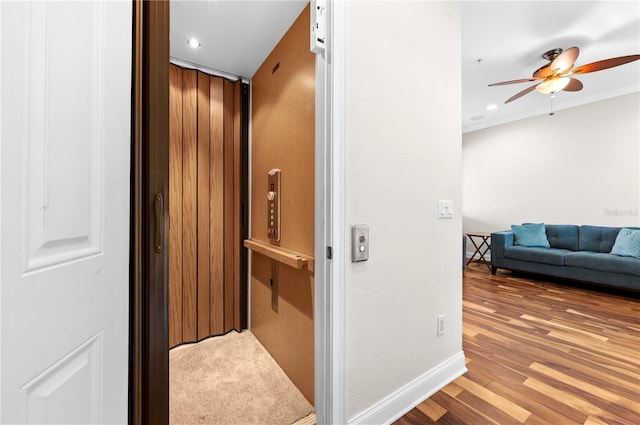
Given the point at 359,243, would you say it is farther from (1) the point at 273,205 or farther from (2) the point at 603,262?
(2) the point at 603,262

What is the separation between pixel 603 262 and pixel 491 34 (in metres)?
3.21

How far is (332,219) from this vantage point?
1239mm

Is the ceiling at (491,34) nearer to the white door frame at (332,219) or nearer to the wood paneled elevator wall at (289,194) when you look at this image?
the wood paneled elevator wall at (289,194)

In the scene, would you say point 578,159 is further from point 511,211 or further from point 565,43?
point 565,43

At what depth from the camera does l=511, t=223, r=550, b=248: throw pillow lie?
451 centimetres

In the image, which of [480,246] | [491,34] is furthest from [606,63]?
[480,246]

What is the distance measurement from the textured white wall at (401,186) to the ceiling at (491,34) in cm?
75

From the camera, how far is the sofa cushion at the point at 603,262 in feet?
11.1

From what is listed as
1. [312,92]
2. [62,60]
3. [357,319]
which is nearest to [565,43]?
[312,92]

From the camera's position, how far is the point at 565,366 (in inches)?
77.1

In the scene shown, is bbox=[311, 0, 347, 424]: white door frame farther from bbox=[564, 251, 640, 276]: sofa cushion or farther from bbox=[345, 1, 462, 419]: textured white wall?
bbox=[564, 251, 640, 276]: sofa cushion

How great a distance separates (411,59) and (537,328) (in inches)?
104

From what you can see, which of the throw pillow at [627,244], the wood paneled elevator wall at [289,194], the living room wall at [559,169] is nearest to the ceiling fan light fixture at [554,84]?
the living room wall at [559,169]

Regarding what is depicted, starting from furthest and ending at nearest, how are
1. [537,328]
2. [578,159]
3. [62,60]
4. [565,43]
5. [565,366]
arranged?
[578,159], [565,43], [537,328], [565,366], [62,60]
